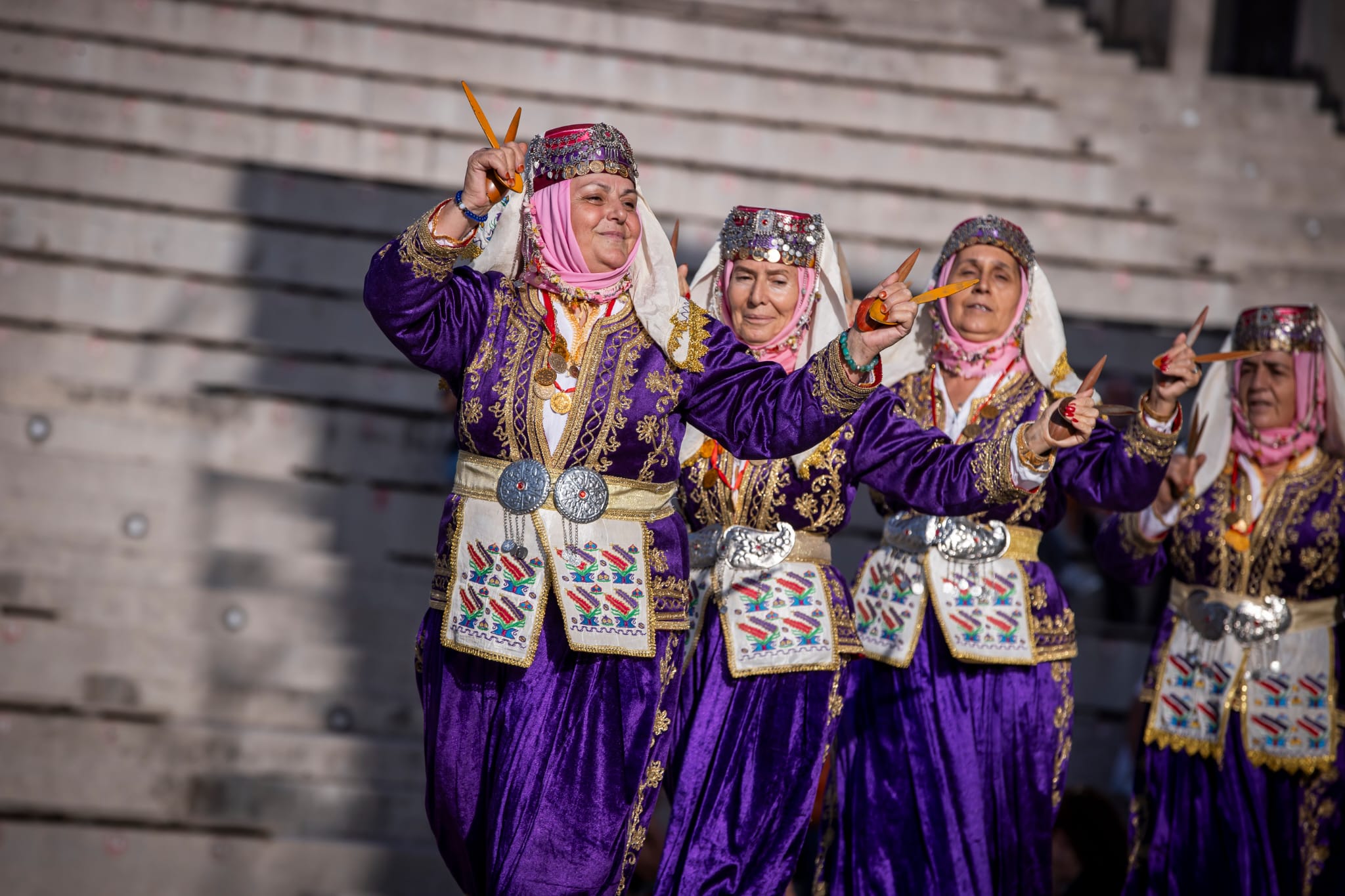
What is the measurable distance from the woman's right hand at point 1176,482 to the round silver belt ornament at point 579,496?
1.91 meters

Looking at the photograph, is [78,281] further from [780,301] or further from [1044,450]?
[1044,450]

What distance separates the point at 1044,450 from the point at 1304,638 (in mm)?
1486

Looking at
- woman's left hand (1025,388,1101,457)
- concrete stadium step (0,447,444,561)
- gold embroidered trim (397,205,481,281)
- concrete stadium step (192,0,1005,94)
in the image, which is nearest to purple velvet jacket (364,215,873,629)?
gold embroidered trim (397,205,481,281)

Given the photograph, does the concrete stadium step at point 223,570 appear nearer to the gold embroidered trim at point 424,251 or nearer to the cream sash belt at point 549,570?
the cream sash belt at point 549,570

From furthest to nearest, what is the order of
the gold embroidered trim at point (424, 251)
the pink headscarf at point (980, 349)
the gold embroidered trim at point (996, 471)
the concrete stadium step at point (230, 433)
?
1. the concrete stadium step at point (230, 433)
2. the pink headscarf at point (980, 349)
3. the gold embroidered trim at point (996, 471)
4. the gold embroidered trim at point (424, 251)

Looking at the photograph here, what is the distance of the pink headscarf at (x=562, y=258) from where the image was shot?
299cm

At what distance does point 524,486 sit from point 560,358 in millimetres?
280

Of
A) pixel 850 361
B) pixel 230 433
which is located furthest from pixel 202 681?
pixel 850 361

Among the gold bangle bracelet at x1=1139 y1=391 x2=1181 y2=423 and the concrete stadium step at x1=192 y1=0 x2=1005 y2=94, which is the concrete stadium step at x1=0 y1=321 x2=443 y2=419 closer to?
the concrete stadium step at x1=192 y1=0 x2=1005 y2=94

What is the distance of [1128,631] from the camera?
570 centimetres

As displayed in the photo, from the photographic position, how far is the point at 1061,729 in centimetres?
377

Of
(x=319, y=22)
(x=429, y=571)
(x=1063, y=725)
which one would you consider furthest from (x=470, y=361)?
(x=319, y=22)

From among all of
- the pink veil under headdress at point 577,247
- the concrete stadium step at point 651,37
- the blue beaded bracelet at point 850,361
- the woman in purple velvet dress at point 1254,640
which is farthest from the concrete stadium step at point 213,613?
the concrete stadium step at point 651,37

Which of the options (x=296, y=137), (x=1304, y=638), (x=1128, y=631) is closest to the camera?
(x=1304, y=638)
